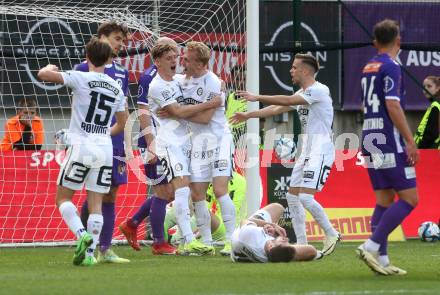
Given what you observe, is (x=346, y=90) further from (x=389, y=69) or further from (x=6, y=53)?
(x=389, y=69)

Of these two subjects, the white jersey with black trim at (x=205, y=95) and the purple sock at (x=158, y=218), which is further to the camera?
the purple sock at (x=158, y=218)

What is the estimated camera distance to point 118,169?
1030cm

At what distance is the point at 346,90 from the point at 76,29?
5.60 meters

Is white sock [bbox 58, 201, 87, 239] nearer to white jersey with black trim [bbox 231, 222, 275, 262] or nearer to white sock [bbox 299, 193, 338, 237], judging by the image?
white jersey with black trim [bbox 231, 222, 275, 262]

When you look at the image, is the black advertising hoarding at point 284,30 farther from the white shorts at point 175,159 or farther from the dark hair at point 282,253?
the dark hair at point 282,253

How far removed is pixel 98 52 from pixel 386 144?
8.66 feet

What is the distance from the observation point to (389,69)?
8.29 meters

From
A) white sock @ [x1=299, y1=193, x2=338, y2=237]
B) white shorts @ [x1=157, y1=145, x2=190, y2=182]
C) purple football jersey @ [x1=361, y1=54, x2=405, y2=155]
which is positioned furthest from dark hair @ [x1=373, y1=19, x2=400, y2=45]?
white shorts @ [x1=157, y1=145, x2=190, y2=182]

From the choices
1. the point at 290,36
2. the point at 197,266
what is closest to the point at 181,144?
the point at 197,266

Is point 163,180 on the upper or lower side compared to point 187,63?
lower

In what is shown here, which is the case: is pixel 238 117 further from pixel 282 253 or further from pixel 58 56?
pixel 58 56

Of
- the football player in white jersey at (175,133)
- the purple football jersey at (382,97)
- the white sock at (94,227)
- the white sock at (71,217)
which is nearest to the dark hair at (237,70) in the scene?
the football player in white jersey at (175,133)

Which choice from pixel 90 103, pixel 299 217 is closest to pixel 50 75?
pixel 90 103

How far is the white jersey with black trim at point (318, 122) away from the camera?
11039 mm
